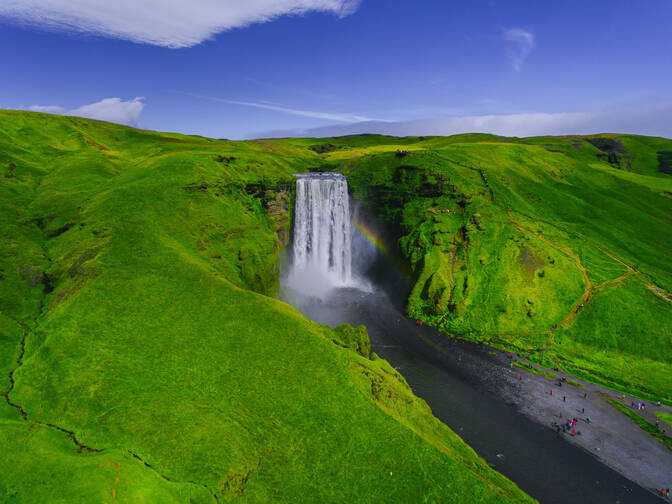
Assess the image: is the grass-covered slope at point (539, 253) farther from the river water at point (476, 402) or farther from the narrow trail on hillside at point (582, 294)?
the river water at point (476, 402)

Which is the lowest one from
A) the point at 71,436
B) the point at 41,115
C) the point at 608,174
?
the point at 71,436

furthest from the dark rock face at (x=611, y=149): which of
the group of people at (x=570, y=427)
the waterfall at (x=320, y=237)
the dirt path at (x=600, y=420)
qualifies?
the group of people at (x=570, y=427)

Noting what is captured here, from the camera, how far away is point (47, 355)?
24.3 meters

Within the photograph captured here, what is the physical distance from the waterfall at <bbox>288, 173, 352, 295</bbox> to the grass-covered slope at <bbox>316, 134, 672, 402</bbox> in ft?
34.2

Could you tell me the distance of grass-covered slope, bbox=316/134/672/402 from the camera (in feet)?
166

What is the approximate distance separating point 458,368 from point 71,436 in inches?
1672

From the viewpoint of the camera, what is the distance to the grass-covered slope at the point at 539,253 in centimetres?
5053

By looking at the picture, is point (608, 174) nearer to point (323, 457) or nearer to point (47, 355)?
point (323, 457)

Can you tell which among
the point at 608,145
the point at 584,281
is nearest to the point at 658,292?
the point at 584,281

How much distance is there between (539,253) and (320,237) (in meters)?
42.5

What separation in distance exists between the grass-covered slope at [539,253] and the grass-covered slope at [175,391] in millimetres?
32174

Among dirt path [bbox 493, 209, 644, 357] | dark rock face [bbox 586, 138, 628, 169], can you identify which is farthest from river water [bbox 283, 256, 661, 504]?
dark rock face [bbox 586, 138, 628, 169]

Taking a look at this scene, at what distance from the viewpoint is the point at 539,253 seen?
2480 inches

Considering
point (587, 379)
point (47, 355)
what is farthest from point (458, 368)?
point (47, 355)
